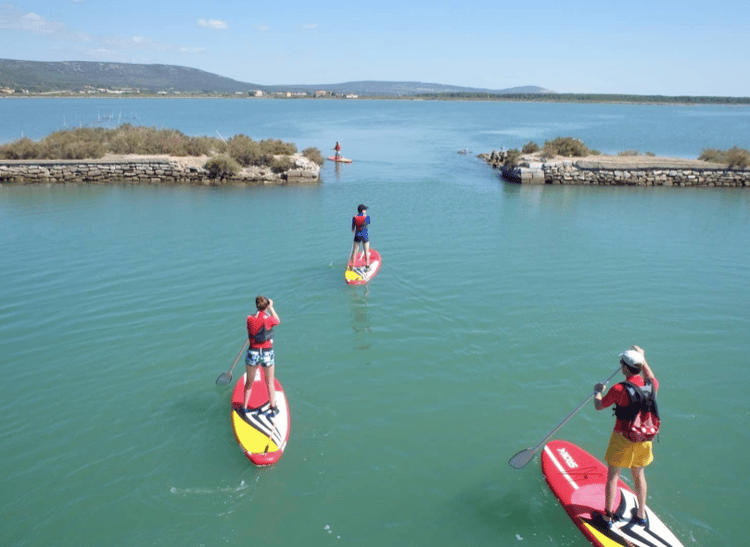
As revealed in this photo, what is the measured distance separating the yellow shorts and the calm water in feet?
4.25

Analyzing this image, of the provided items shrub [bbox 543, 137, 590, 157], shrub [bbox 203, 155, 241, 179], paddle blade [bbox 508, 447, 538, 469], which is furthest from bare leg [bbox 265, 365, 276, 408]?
shrub [bbox 543, 137, 590, 157]

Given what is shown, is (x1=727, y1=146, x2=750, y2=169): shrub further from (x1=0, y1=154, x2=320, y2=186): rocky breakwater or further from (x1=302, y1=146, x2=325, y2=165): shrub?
(x1=302, y1=146, x2=325, y2=165): shrub

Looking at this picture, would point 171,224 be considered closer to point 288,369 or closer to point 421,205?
point 421,205

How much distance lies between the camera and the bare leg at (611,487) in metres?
6.21

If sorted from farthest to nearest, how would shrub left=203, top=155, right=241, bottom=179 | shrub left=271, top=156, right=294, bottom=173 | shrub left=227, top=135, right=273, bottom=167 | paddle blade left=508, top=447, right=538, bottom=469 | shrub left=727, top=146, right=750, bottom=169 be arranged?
shrub left=727, top=146, right=750, bottom=169
shrub left=227, top=135, right=273, bottom=167
shrub left=271, top=156, right=294, bottom=173
shrub left=203, top=155, right=241, bottom=179
paddle blade left=508, top=447, right=538, bottom=469

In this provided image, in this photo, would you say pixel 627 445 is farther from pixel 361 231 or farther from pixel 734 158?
pixel 734 158

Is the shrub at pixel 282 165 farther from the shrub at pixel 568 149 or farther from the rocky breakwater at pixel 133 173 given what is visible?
the shrub at pixel 568 149

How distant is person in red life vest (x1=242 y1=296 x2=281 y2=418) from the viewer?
7.96 metres

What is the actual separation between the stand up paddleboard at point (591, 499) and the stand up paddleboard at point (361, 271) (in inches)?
305

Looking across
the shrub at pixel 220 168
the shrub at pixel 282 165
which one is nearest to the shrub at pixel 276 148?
the shrub at pixel 282 165

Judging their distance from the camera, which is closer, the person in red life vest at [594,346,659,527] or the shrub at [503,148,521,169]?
the person in red life vest at [594,346,659,527]

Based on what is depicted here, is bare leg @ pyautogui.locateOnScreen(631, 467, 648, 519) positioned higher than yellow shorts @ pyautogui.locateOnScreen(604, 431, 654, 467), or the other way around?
yellow shorts @ pyautogui.locateOnScreen(604, 431, 654, 467)

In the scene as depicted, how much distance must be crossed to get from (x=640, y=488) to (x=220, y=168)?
28383 millimetres

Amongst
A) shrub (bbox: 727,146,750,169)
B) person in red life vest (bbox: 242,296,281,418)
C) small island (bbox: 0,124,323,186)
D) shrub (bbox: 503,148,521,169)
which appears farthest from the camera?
shrub (bbox: 503,148,521,169)
